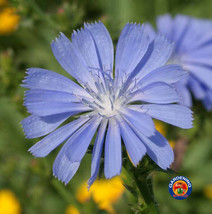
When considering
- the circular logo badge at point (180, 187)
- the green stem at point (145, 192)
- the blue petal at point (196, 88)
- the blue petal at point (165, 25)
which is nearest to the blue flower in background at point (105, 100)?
the green stem at point (145, 192)

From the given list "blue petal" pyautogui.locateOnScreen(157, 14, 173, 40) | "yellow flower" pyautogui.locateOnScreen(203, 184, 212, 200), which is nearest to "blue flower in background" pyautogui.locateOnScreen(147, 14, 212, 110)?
"blue petal" pyautogui.locateOnScreen(157, 14, 173, 40)

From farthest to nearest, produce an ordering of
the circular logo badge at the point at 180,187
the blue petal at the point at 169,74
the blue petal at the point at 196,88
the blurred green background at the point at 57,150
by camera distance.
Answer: the blue petal at the point at 196,88
the blurred green background at the point at 57,150
the circular logo badge at the point at 180,187
the blue petal at the point at 169,74

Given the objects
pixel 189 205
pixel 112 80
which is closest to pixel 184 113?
pixel 112 80

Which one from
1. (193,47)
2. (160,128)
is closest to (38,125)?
(193,47)

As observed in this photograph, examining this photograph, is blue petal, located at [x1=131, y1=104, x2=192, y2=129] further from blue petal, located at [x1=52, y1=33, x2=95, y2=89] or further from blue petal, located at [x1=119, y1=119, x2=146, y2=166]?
blue petal, located at [x1=52, y1=33, x2=95, y2=89]

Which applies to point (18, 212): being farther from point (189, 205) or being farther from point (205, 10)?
point (205, 10)

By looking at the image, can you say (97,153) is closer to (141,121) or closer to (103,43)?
(141,121)

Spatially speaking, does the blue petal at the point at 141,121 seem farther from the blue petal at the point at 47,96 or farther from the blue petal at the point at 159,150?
the blue petal at the point at 47,96
